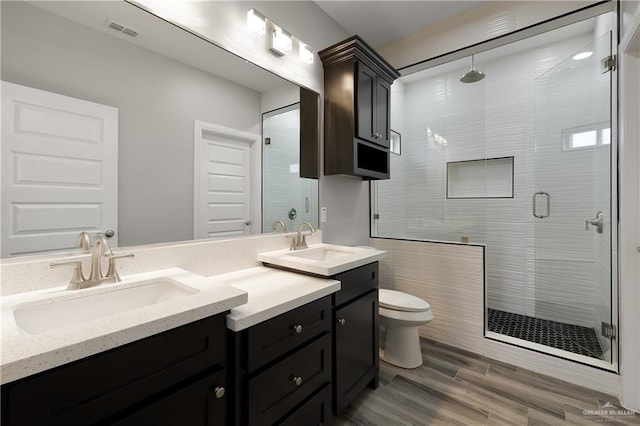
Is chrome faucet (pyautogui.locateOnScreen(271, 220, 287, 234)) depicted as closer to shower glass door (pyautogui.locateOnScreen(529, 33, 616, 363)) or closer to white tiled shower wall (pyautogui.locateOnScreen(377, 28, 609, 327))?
white tiled shower wall (pyautogui.locateOnScreen(377, 28, 609, 327))

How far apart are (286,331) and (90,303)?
676mm

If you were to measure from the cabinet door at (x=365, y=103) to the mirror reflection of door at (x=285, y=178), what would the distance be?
45 cm

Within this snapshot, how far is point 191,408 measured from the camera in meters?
0.83

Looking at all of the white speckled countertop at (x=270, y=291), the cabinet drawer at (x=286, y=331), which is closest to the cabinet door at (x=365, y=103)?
the white speckled countertop at (x=270, y=291)

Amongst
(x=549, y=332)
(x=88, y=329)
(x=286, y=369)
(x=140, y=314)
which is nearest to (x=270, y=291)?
(x=286, y=369)

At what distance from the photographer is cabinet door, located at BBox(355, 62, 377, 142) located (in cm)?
205

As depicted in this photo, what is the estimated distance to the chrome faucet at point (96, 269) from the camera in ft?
3.28

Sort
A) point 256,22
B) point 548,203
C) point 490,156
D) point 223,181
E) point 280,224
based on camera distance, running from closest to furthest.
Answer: point 223,181
point 256,22
point 280,224
point 548,203
point 490,156

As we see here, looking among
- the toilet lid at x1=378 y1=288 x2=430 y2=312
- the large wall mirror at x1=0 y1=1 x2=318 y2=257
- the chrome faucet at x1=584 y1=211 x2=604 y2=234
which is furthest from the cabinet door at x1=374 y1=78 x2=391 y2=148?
the chrome faucet at x1=584 y1=211 x2=604 y2=234

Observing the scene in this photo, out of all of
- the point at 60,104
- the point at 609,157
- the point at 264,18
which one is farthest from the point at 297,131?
the point at 609,157

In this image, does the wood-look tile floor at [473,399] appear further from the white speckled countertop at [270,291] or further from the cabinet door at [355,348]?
the white speckled countertop at [270,291]

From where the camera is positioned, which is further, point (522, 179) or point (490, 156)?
point (490, 156)

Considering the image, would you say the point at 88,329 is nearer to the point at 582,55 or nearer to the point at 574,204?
the point at 574,204

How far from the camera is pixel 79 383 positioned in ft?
2.10
